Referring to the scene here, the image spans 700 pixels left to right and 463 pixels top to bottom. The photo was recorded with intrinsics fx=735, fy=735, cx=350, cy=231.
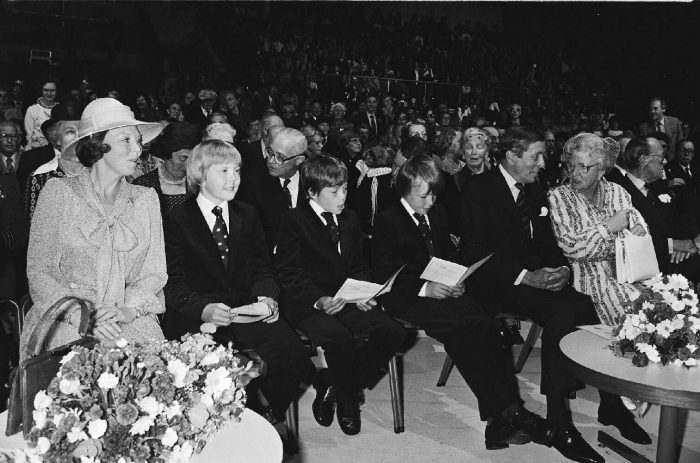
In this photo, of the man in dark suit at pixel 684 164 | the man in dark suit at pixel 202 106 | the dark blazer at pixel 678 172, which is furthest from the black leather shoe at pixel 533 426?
the man in dark suit at pixel 202 106

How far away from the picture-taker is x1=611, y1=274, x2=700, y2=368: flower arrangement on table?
287 centimetres

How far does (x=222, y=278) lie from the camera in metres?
3.43

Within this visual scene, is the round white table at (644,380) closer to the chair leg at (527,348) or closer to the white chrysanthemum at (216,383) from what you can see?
the chair leg at (527,348)

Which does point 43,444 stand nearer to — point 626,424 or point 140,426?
point 140,426

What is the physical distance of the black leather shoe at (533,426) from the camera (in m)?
3.49

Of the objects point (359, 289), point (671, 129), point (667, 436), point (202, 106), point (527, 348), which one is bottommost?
point (527, 348)

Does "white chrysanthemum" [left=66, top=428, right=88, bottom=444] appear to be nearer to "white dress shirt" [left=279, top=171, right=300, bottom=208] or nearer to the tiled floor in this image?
the tiled floor

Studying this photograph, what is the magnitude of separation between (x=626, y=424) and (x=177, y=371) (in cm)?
272

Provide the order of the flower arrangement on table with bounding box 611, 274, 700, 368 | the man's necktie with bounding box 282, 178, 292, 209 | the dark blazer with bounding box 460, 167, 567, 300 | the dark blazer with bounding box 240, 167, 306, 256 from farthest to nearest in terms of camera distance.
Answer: the man's necktie with bounding box 282, 178, 292, 209, the dark blazer with bounding box 240, 167, 306, 256, the dark blazer with bounding box 460, 167, 567, 300, the flower arrangement on table with bounding box 611, 274, 700, 368

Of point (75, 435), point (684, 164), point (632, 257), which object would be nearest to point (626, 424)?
point (632, 257)

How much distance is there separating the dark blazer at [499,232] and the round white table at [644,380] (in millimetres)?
1004

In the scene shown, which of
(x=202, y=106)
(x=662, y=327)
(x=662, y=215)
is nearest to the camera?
(x=662, y=327)

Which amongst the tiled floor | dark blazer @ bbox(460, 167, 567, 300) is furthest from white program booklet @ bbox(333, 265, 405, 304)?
dark blazer @ bbox(460, 167, 567, 300)

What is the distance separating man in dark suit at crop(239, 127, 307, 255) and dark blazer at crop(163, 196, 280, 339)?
1155 mm
